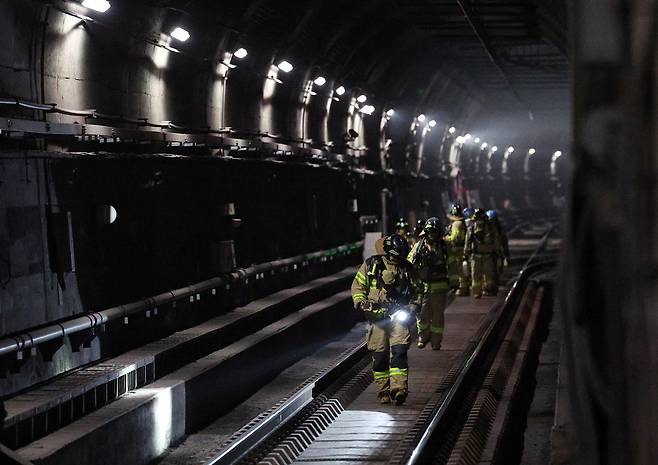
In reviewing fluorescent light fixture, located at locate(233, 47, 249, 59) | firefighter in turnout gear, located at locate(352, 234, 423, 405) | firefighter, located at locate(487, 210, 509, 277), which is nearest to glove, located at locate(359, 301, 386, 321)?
firefighter in turnout gear, located at locate(352, 234, 423, 405)

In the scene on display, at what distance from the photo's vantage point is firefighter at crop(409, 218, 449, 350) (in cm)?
1574

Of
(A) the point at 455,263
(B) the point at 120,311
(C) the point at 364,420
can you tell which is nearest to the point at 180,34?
(B) the point at 120,311

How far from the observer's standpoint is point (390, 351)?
41.1 feet

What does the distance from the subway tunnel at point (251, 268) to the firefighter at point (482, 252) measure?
358 mm

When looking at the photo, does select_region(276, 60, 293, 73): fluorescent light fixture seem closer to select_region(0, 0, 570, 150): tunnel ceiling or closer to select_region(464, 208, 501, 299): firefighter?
select_region(0, 0, 570, 150): tunnel ceiling

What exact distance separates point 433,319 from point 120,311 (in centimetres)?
528

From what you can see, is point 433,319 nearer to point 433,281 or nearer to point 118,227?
point 433,281

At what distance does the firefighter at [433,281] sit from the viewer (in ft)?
51.6

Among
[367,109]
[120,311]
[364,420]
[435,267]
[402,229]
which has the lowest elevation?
[364,420]

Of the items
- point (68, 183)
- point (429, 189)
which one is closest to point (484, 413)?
point (68, 183)

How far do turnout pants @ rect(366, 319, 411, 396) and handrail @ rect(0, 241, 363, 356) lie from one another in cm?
306

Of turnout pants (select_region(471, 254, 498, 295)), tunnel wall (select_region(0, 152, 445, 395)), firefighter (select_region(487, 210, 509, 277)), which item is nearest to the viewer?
tunnel wall (select_region(0, 152, 445, 395))

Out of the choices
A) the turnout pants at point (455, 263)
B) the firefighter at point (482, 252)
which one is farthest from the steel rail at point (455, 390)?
the turnout pants at point (455, 263)

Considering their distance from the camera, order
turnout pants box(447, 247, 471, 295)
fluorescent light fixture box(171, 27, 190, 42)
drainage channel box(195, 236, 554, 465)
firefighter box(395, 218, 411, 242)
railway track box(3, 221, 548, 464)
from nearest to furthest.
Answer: railway track box(3, 221, 548, 464), drainage channel box(195, 236, 554, 465), firefighter box(395, 218, 411, 242), fluorescent light fixture box(171, 27, 190, 42), turnout pants box(447, 247, 471, 295)
